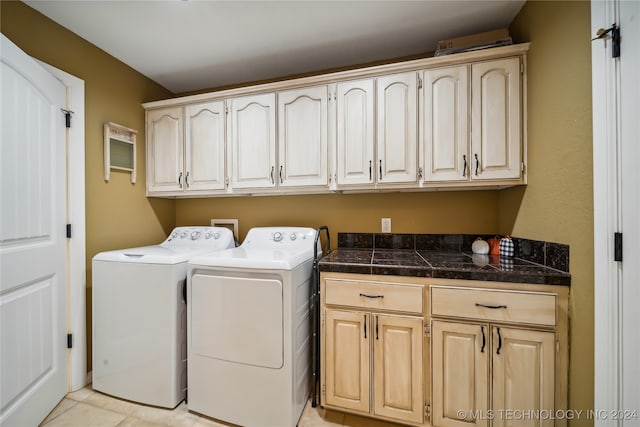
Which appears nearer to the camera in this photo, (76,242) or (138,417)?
(138,417)

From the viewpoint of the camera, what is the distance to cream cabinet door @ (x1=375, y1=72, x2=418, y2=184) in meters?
1.69

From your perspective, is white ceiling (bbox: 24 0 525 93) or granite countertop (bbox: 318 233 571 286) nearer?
granite countertop (bbox: 318 233 571 286)

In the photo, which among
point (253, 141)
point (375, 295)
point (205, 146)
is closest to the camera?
point (375, 295)

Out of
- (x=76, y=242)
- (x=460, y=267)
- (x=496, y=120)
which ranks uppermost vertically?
(x=496, y=120)

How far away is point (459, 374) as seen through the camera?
1.28 m

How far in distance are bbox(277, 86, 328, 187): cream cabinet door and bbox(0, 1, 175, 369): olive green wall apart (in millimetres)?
1359

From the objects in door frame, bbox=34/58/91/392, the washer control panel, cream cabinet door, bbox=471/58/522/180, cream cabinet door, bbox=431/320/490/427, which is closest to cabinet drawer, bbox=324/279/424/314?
cream cabinet door, bbox=431/320/490/427

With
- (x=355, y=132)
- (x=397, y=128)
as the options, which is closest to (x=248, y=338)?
(x=355, y=132)

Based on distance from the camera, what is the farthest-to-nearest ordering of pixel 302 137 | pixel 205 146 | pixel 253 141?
pixel 205 146, pixel 253 141, pixel 302 137

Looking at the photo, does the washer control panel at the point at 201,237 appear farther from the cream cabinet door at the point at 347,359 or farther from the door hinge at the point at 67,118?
the cream cabinet door at the point at 347,359

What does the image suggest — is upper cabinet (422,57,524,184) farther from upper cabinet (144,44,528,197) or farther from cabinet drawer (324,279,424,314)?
cabinet drawer (324,279,424,314)

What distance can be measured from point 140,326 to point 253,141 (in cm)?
153

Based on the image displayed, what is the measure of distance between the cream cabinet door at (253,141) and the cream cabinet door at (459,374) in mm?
1550

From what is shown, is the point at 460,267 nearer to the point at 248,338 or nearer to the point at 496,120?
the point at 496,120
